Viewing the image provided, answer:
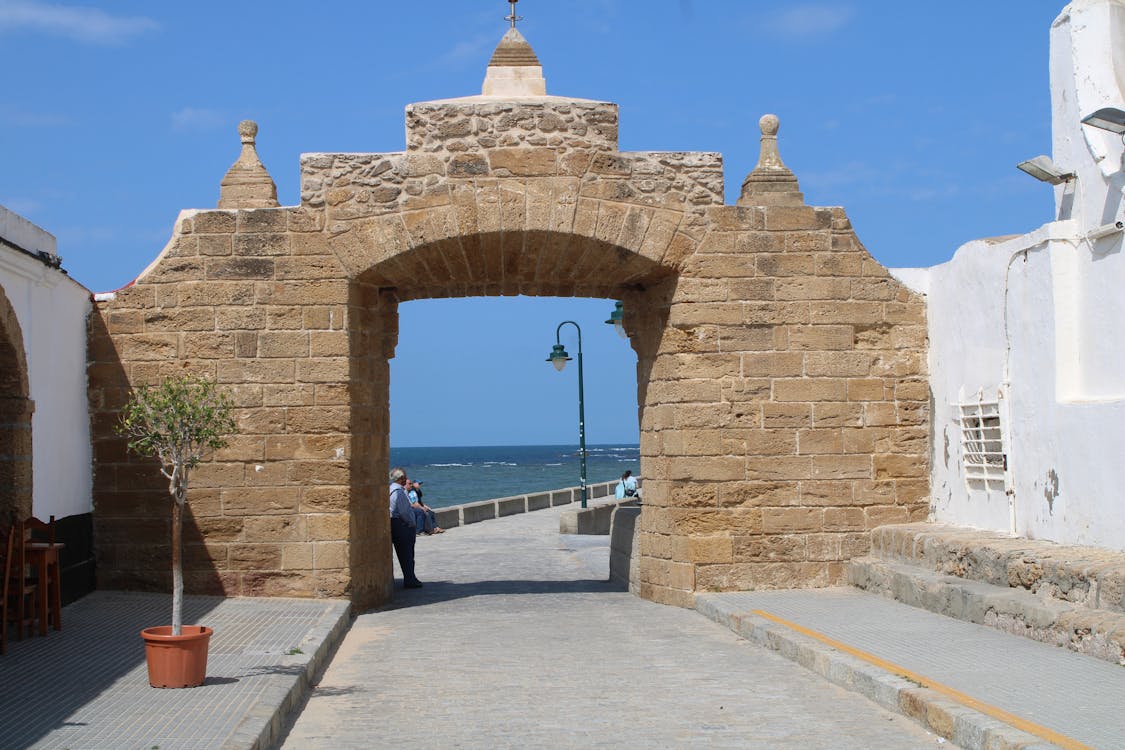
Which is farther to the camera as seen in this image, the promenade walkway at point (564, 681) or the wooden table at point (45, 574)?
the wooden table at point (45, 574)

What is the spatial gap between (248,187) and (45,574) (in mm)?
3890

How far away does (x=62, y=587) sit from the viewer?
9.62 metres

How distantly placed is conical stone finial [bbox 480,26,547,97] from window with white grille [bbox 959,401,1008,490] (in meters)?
4.44

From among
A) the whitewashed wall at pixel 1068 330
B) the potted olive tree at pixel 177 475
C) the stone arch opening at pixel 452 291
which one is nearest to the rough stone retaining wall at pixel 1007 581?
the whitewashed wall at pixel 1068 330

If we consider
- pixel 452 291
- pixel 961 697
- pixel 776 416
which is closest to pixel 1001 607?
pixel 961 697

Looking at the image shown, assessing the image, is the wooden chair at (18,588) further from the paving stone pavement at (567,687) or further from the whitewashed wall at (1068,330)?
the whitewashed wall at (1068,330)

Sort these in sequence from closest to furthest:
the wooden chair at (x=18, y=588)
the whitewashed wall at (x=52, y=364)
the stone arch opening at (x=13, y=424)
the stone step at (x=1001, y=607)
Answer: the stone step at (x=1001, y=607) < the wooden chair at (x=18, y=588) < the stone arch opening at (x=13, y=424) < the whitewashed wall at (x=52, y=364)

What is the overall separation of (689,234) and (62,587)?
556 centimetres

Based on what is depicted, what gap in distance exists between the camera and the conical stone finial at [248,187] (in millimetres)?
10805

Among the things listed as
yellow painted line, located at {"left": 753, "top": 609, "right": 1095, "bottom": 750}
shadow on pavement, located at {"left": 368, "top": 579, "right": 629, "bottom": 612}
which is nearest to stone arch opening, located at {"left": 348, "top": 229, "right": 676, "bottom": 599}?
shadow on pavement, located at {"left": 368, "top": 579, "right": 629, "bottom": 612}

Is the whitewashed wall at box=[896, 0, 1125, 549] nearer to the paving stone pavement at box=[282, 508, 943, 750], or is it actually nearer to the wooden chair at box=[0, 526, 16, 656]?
the paving stone pavement at box=[282, 508, 943, 750]

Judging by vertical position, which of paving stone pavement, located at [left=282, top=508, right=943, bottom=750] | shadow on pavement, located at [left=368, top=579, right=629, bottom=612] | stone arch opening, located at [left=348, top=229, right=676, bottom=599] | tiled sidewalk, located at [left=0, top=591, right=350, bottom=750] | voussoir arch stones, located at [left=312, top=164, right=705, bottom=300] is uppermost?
voussoir arch stones, located at [left=312, top=164, right=705, bottom=300]

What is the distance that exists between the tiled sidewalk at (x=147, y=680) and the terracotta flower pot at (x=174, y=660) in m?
0.08

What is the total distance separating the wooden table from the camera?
8.20m
